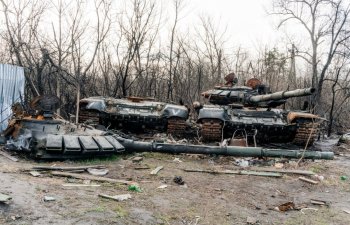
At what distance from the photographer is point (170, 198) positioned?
591 cm

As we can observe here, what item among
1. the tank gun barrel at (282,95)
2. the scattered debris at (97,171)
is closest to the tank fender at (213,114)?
the tank gun barrel at (282,95)

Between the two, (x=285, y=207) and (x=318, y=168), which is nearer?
(x=285, y=207)

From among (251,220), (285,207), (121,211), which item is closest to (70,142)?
(121,211)

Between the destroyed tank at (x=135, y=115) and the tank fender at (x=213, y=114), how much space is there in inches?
27.9

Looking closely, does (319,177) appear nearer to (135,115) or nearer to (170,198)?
(170,198)

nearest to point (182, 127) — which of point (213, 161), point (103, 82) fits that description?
point (213, 161)

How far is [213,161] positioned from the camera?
9.50 meters

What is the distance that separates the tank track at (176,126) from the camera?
11.8 meters

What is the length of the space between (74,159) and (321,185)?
4.87m

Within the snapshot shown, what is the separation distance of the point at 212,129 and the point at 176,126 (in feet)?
3.94

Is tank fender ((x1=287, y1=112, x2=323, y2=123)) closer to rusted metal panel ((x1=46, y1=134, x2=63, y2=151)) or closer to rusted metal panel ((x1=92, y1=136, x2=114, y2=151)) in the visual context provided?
rusted metal panel ((x1=92, y1=136, x2=114, y2=151))

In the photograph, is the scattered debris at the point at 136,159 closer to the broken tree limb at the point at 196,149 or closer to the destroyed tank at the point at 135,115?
the broken tree limb at the point at 196,149

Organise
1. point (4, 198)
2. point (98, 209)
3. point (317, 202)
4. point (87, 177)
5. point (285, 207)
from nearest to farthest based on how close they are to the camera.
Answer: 1. point (4, 198)
2. point (98, 209)
3. point (285, 207)
4. point (317, 202)
5. point (87, 177)

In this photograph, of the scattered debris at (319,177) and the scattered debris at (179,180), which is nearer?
the scattered debris at (179,180)
